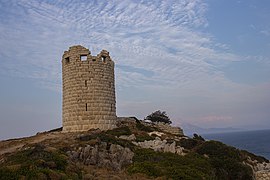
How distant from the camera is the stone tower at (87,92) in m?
28.3

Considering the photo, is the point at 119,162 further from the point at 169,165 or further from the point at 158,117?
the point at 158,117

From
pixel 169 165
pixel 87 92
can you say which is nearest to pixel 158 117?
pixel 87 92

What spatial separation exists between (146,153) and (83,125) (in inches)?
398

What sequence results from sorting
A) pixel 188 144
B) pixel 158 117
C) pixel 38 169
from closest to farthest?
1. pixel 38 169
2. pixel 188 144
3. pixel 158 117

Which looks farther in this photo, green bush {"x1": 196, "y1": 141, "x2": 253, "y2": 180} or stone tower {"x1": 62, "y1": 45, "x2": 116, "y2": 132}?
stone tower {"x1": 62, "y1": 45, "x2": 116, "y2": 132}

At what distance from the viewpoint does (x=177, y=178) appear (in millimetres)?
15438

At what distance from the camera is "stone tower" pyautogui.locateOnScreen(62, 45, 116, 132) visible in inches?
1115

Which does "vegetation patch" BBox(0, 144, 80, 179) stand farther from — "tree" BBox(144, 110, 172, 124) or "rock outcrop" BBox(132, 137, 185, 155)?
"tree" BBox(144, 110, 172, 124)

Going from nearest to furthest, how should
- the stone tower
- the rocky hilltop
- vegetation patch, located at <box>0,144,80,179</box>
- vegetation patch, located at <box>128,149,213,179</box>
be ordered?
vegetation patch, located at <box>0,144,80,179</box> < the rocky hilltop < vegetation patch, located at <box>128,149,213,179</box> < the stone tower

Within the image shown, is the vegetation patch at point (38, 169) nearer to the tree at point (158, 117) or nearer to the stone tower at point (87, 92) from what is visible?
the stone tower at point (87, 92)

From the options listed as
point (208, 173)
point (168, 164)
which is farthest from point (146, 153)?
point (208, 173)

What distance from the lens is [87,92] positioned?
28.7m

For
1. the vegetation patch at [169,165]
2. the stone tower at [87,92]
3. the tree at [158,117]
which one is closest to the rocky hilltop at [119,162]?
the vegetation patch at [169,165]

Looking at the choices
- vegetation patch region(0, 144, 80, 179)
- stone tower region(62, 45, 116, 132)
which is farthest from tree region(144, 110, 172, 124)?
vegetation patch region(0, 144, 80, 179)
